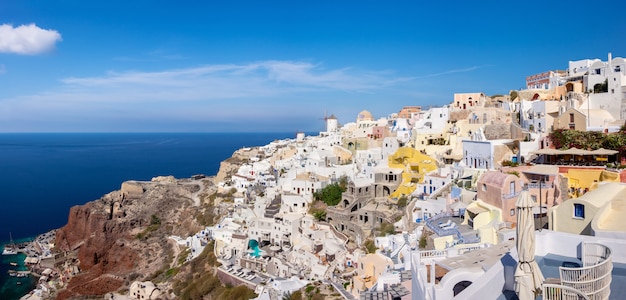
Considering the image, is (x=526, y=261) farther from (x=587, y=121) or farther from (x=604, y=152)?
(x=587, y=121)

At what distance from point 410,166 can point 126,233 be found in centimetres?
3482

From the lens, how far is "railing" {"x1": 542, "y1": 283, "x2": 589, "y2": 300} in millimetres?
5738

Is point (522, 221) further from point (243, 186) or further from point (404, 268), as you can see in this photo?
point (243, 186)

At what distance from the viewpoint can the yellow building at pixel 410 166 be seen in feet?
96.5

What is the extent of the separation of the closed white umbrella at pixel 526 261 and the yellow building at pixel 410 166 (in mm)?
22139

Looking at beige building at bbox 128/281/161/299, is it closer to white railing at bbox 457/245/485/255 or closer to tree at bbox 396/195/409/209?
tree at bbox 396/195/409/209

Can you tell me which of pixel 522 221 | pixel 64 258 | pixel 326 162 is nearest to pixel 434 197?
pixel 326 162

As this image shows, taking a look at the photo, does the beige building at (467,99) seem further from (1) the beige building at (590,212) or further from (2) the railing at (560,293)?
(2) the railing at (560,293)

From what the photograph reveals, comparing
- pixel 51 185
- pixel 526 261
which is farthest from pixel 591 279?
pixel 51 185

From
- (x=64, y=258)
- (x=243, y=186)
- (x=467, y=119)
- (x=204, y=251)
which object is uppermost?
(x=467, y=119)

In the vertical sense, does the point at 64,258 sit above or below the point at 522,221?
below

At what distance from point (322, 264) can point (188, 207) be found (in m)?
30.4

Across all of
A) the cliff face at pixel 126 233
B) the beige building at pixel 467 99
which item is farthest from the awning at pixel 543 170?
the cliff face at pixel 126 233

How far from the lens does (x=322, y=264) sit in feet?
82.4
